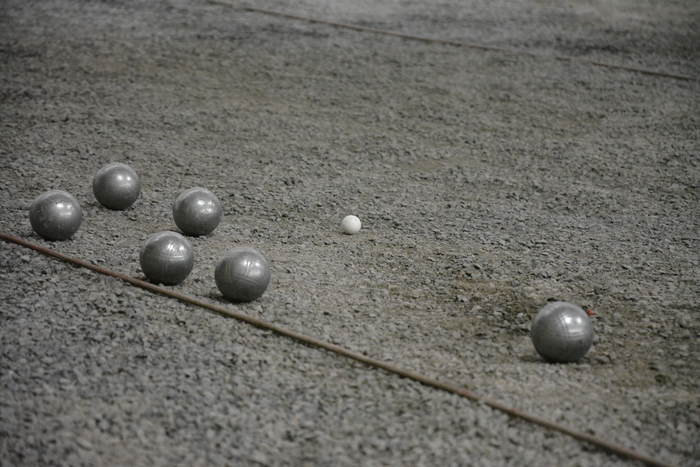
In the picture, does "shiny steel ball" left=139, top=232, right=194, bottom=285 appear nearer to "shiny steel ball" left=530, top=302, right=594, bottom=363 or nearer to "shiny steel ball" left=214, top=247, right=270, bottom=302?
"shiny steel ball" left=214, top=247, right=270, bottom=302

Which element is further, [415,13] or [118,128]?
[415,13]

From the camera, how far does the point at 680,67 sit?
11625mm


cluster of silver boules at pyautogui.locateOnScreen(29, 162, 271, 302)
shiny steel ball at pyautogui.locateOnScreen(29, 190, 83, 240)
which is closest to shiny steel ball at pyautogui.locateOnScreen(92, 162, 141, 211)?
cluster of silver boules at pyautogui.locateOnScreen(29, 162, 271, 302)

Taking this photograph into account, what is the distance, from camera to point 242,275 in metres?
5.16

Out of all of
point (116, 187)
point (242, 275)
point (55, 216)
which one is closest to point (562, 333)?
point (242, 275)

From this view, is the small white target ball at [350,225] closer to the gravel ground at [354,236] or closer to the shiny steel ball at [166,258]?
the gravel ground at [354,236]

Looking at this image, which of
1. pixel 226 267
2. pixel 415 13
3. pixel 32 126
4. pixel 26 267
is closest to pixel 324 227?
pixel 226 267

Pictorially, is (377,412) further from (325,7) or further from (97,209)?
(325,7)

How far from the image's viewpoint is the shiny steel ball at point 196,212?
636 centimetres

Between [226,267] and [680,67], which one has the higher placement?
[680,67]

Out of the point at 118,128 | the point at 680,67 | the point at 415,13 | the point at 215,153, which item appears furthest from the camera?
the point at 415,13

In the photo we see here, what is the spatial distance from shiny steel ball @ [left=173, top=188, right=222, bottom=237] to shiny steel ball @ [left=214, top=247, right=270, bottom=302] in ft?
3.98

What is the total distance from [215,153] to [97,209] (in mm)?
1906

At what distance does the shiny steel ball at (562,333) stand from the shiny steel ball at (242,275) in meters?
2.02
